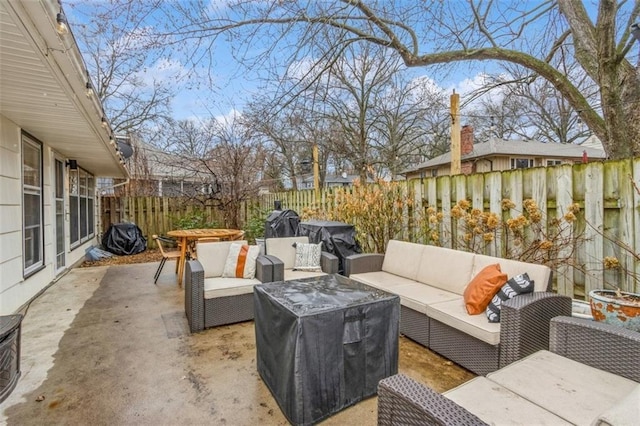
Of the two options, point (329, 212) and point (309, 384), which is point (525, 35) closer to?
point (329, 212)

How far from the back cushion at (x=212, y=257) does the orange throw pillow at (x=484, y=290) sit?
8.85ft

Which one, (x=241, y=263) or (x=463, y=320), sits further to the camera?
(x=241, y=263)

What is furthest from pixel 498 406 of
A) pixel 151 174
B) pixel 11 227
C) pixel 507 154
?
pixel 151 174

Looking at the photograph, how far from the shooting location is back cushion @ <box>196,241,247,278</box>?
3.97 m

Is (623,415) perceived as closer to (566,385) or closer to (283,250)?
(566,385)

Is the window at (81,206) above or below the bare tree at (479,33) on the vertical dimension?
below

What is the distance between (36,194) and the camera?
4867 millimetres

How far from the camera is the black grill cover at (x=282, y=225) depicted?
611 centimetres

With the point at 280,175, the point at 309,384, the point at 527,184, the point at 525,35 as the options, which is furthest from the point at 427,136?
the point at 309,384

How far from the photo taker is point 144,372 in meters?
2.69

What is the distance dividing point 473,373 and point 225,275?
2.70 meters

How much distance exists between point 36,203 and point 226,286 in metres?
3.46

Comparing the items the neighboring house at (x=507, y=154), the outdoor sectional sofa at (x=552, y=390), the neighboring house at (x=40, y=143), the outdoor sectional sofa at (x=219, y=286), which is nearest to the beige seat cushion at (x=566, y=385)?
the outdoor sectional sofa at (x=552, y=390)

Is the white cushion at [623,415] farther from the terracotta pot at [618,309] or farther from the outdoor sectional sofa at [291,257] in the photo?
the outdoor sectional sofa at [291,257]
